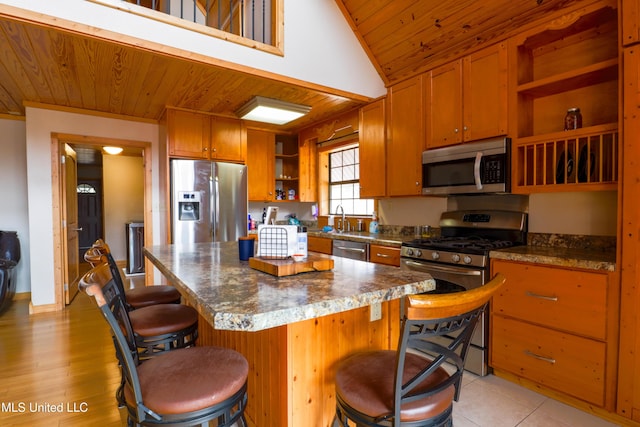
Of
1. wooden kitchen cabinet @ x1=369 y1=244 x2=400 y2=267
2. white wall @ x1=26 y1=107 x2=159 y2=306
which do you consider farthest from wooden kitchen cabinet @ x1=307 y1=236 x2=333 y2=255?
white wall @ x1=26 y1=107 x2=159 y2=306

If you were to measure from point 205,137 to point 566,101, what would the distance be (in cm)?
374

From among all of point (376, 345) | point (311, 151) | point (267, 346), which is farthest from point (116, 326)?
point (311, 151)

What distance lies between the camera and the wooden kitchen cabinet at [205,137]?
3973 millimetres

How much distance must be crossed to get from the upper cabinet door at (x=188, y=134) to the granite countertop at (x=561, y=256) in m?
3.46

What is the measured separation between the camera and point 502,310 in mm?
2338

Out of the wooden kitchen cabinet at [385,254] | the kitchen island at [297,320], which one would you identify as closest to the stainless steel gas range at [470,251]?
the wooden kitchen cabinet at [385,254]

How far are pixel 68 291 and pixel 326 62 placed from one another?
423 cm

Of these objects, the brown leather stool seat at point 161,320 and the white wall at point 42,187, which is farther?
the white wall at point 42,187

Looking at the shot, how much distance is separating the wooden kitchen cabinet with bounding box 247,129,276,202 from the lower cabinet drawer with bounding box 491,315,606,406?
3573 millimetres

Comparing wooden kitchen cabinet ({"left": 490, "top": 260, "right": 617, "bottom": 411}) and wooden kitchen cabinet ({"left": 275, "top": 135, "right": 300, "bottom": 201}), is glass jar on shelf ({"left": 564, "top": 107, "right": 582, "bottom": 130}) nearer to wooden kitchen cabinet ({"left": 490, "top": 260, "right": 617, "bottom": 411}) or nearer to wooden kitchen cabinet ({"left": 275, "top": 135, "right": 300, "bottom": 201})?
wooden kitchen cabinet ({"left": 490, "top": 260, "right": 617, "bottom": 411})

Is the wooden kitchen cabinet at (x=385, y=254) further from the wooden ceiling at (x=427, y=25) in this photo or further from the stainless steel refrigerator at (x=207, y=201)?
the stainless steel refrigerator at (x=207, y=201)

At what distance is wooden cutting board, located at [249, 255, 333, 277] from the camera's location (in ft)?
4.67

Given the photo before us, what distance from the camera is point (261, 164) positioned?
16.6 feet

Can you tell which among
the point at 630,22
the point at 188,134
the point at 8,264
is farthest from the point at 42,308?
the point at 630,22
